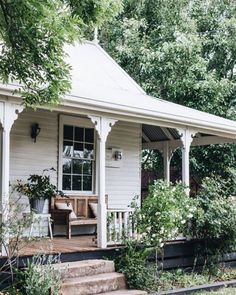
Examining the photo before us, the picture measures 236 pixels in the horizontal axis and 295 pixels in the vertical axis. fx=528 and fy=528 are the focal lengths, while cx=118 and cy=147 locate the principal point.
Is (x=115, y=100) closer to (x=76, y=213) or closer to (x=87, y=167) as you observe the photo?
(x=87, y=167)

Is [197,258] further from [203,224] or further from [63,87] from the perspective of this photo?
[63,87]

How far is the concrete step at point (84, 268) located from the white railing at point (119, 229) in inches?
24.0

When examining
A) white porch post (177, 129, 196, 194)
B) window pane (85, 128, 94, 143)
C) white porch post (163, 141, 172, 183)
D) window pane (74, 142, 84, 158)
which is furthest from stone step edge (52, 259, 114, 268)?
white porch post (163, 141, 172, 183)

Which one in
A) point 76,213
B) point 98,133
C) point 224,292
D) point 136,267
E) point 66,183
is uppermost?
point 98,133

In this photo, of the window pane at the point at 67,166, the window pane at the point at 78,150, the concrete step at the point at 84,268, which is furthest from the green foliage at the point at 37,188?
the concrete step at the point at 84,268

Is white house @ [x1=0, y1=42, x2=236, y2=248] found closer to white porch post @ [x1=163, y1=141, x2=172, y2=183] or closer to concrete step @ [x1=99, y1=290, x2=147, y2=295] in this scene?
white porch post @ [x1=163, y1=141, x2=172, y2=183]

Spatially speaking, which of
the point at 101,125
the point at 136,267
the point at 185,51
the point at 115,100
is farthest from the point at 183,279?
the point at 185,51

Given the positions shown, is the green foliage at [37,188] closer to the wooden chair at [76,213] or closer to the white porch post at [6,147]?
the wooden chair at [76,213]

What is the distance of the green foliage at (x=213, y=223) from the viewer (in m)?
9.80

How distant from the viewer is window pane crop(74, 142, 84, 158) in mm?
11773

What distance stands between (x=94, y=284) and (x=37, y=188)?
298 cm

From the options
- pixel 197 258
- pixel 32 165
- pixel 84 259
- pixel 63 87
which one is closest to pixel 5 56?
pixel 63 87

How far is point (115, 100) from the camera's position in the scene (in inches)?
388

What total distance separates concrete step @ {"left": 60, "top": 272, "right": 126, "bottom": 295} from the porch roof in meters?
2.84
